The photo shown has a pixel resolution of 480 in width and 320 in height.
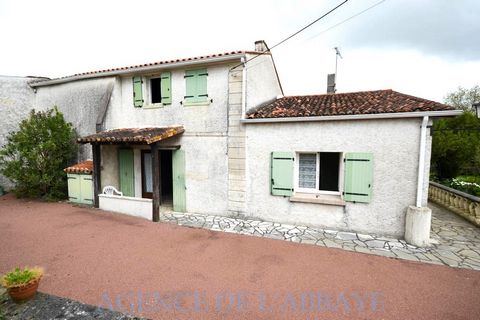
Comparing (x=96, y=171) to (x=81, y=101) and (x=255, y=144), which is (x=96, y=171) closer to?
(x=81, y=101)

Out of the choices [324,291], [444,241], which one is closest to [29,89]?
[324,291]

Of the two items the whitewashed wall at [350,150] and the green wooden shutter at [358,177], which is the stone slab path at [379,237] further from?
the green wooden shutter at [358,177]

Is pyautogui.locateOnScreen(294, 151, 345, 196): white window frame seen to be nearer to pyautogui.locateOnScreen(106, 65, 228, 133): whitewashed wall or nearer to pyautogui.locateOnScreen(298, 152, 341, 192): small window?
pyautogui.locateOnScreen(298, 152, 341, 192): small window

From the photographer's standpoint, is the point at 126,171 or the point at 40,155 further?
the point at 40,155

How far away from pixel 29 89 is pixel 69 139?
447 cm

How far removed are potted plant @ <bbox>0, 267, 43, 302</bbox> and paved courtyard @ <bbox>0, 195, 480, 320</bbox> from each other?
15.1 inches

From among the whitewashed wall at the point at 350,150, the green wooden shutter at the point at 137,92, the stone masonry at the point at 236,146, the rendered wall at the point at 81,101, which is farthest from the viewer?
the rendered wall at the point at 81,101

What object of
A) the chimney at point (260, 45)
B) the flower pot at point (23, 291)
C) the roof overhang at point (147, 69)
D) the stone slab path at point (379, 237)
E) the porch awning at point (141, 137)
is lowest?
the stone slab path at point (379, 237)

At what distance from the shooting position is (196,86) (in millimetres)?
8562

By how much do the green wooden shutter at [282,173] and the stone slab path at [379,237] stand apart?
1.18 m

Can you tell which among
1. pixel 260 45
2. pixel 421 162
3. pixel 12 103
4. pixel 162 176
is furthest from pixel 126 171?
pixel 421 162

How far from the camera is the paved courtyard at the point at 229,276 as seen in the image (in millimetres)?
3857

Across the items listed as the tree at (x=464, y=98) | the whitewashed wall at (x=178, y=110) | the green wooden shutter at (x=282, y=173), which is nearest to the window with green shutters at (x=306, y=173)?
the green wooden shutter at (x=282, y=173)

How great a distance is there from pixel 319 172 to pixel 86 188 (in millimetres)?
9294
